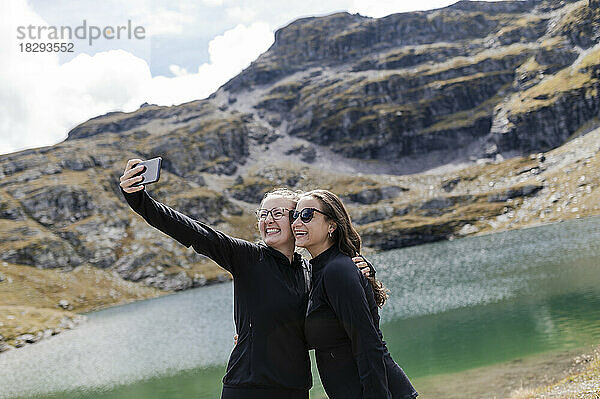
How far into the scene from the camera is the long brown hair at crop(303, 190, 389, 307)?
19.9 feet

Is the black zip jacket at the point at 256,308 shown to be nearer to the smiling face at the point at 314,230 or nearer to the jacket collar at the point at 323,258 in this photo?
the jacket collar at the point at 323,258

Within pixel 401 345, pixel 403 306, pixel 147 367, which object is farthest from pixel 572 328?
pixel 147 367

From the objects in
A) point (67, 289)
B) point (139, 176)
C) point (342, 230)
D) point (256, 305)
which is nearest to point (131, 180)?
point (139, 176)

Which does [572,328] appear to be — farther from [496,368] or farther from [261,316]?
[261,316]

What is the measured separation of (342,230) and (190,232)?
1936mm

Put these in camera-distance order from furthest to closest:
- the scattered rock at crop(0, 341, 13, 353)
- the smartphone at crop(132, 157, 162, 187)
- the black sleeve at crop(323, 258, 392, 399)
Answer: the scattered rock at crop(0, 341, 13, 353) → the smartphone at crop(132, 157, 162, 187) → the black sleeve at crop(323, 258, 392, 399)

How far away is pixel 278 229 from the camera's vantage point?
6.46 meters

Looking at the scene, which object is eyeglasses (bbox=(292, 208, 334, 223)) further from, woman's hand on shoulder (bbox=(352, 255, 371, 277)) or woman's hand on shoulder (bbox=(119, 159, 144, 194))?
woman's hand on shoulder (bbox=(119, 159, 144, 194))

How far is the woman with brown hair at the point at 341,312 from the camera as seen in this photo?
17.1ft

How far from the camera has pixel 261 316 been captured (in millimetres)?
5840

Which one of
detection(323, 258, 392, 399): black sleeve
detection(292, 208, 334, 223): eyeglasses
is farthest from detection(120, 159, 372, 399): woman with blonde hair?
detection(323, 258, 392, 399): black sleeve

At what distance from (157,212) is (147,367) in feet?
139

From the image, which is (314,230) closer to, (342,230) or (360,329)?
(342,230)

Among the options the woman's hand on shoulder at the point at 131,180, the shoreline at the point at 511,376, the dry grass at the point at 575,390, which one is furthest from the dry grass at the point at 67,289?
the woman's hand on shoulder at the point at 131,180
